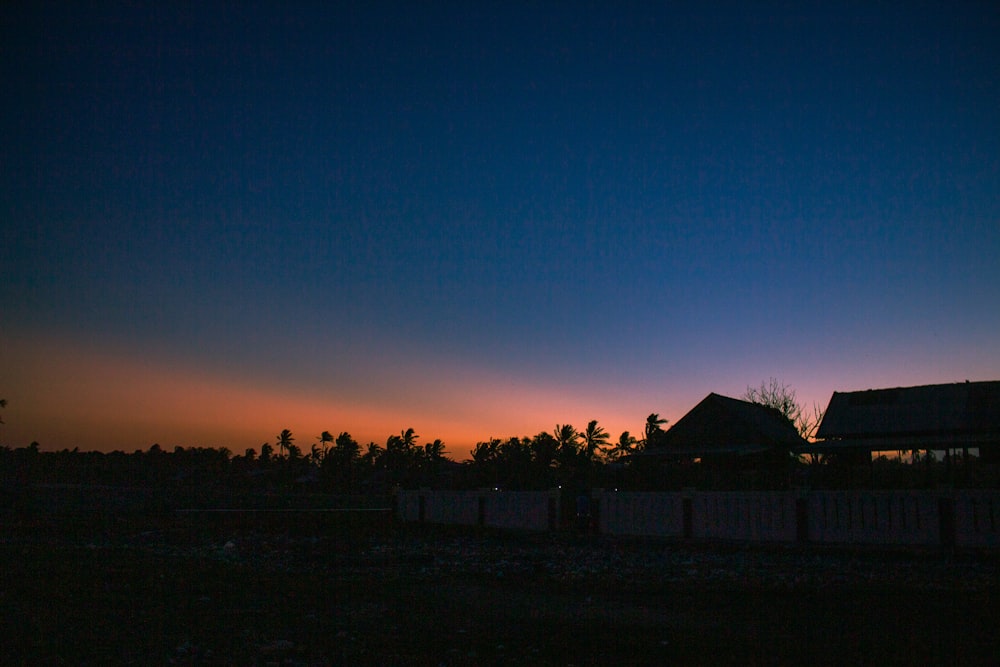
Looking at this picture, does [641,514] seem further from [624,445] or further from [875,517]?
[624,445]

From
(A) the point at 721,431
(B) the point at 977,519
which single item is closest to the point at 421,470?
(A) the point at 721,431

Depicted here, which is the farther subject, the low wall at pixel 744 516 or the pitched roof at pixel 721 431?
the pitched roof at pixel 721 431

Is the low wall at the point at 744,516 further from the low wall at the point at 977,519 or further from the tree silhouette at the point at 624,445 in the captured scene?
the tree silhouette at the point at 624,445

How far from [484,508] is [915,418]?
16.7 meters

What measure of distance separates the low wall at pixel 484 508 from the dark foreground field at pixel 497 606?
5609mm

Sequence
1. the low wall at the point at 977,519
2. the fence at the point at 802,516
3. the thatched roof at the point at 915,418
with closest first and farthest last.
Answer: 1. the low wall at the point at 977,519
2. the fence at the point at 802,516
3. the thatched roof at the point at 915,418

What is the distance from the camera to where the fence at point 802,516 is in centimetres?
1494

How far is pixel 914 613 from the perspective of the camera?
28.4ft

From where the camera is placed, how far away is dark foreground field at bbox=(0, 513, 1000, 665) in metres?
6.89

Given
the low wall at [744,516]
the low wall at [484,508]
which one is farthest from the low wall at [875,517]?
the low wall at [484,508]

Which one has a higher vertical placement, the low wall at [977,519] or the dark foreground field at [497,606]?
the low wall at [977,519]

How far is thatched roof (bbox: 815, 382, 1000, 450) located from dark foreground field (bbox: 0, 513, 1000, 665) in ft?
46.4

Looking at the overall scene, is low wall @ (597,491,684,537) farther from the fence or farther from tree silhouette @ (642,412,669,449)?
tree silhouette @ (642,412,669,449)

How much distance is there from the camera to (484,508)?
25.3 m
